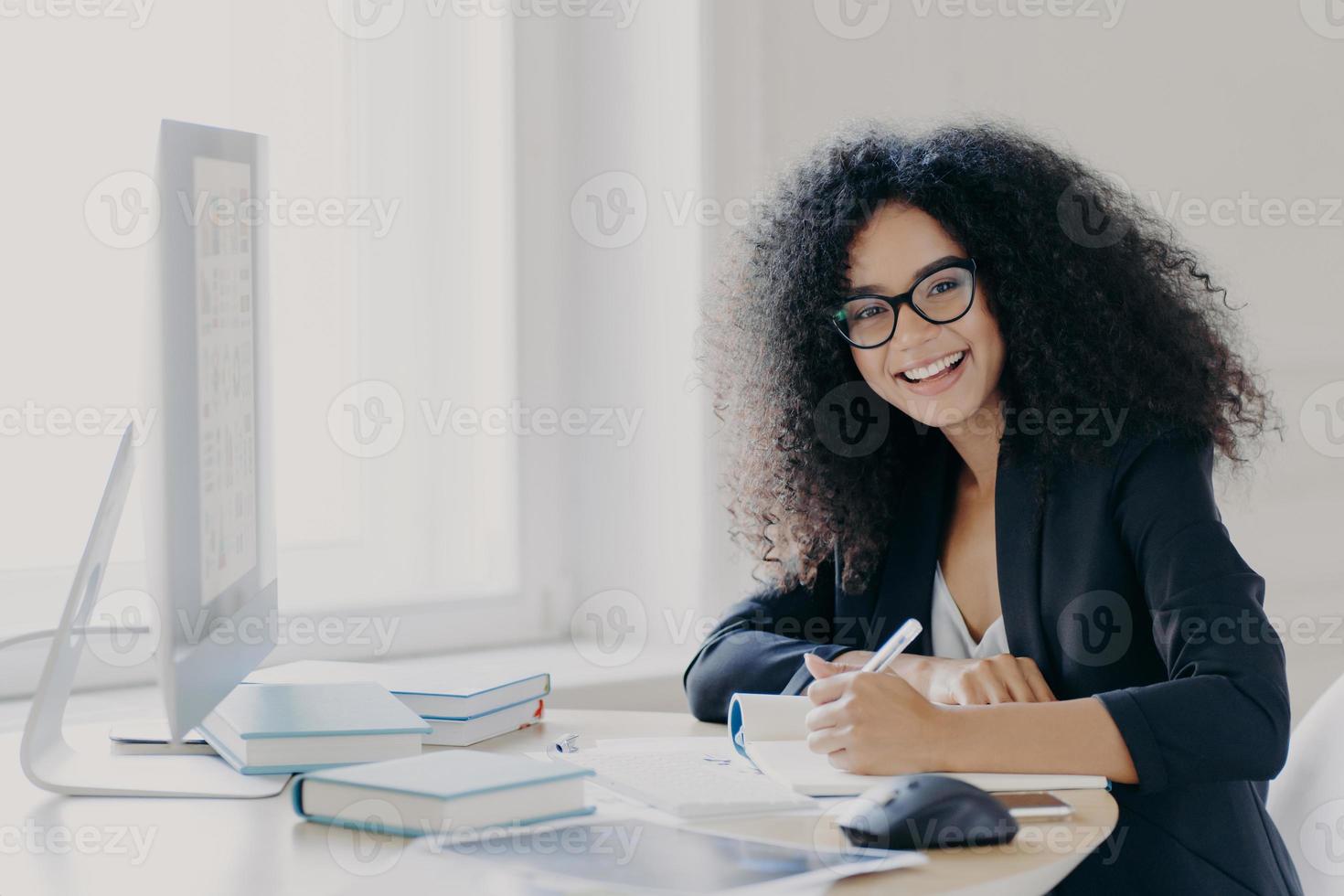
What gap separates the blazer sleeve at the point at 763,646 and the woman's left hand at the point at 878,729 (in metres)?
0.27

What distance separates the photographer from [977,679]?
1.29 meters

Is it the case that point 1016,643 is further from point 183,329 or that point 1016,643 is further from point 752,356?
point 183,329

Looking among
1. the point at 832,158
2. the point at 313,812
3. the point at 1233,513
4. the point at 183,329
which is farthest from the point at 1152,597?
the point at 1233,513

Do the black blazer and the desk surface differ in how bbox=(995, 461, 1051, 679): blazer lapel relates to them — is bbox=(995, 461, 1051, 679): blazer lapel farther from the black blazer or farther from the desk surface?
the desk surface

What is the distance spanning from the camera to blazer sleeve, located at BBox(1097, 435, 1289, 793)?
1137 mm

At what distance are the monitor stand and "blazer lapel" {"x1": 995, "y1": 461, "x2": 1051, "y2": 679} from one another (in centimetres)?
78

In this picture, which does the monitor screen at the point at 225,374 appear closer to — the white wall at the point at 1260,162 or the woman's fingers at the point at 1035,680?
the woman's fingers at the point at 1035,680

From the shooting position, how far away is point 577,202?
89.0 inches

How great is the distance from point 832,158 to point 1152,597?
0.66 m

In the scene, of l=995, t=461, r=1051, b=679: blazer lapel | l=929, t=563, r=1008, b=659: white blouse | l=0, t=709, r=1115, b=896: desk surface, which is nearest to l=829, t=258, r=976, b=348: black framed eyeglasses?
l=995, t=461, r=1051, b=679: blazer lapel

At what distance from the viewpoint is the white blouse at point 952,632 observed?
1.49 meters

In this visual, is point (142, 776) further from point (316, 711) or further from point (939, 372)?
point (939, 372)

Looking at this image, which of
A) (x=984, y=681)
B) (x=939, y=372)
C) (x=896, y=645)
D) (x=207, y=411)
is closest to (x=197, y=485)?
(x=207, y=411)

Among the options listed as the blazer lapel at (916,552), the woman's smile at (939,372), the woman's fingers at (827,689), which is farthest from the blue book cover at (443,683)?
the woman's smile at (939,372)
